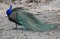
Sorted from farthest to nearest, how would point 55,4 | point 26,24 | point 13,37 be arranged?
point 55,4
point 26,24
point 13,37

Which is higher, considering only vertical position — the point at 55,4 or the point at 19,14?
the point at 19,14

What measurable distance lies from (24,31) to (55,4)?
6487 mm

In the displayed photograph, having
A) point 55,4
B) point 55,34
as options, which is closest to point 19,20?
point 55,34

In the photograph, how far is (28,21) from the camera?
22.4 feet

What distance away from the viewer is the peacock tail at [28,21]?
664cm

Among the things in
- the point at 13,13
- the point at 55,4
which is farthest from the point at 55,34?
the point at 55,4

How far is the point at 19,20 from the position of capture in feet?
22.5

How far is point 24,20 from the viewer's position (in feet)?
22.4

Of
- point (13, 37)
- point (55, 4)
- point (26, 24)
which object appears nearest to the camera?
point (13, 37)

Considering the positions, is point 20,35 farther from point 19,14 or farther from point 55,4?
point 55,4

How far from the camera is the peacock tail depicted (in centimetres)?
664

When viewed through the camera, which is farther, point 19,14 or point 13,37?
point 19,14

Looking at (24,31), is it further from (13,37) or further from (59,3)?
(59,3)

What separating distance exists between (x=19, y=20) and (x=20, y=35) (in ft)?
1.95
